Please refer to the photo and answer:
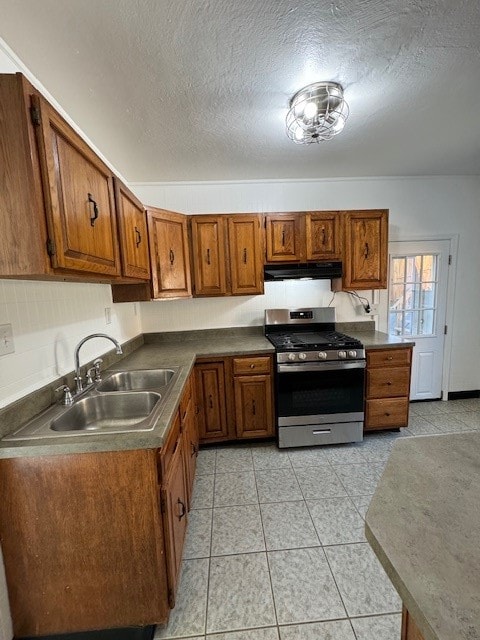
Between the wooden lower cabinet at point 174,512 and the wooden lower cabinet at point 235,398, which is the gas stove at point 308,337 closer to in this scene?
the wooden lower cabinet at point 235,398

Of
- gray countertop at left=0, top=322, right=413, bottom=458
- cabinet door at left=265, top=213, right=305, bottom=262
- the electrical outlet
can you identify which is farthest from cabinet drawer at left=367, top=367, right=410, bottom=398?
the electrical outlet

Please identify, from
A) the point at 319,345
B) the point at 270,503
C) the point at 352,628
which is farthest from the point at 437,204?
the point at 352,628

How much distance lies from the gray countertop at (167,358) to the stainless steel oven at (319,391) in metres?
0.21

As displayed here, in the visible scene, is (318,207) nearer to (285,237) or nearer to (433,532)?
(285,237)

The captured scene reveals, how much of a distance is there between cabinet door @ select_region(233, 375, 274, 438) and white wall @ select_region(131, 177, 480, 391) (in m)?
0.77

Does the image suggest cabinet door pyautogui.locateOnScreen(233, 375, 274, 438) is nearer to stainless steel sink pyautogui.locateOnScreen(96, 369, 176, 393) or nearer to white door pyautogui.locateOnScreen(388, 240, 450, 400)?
stainless steel sink pyautogui.locateOnScreen(96, 369, 176, 393)

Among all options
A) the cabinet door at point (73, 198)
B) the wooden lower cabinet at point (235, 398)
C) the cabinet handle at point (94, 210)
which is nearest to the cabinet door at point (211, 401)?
the wooden lower cabinet at point (235, 398)

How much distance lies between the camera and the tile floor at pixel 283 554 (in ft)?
3.95

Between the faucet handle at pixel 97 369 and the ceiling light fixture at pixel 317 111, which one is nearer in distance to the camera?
the ceiling light fixture at pixel 317 111

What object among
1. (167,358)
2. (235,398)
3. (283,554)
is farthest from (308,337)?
(283,554)

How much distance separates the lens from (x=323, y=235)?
2611 millimetres

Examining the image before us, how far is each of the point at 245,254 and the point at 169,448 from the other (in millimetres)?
1842

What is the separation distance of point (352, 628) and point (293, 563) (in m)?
0.34

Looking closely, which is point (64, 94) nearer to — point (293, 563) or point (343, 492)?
point (293, 563)
